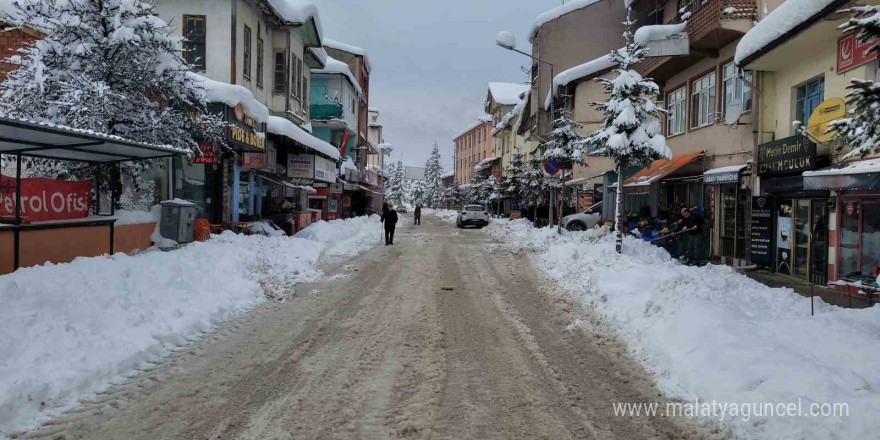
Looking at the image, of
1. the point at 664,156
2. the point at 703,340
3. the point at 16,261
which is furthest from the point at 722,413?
the point at 664,156

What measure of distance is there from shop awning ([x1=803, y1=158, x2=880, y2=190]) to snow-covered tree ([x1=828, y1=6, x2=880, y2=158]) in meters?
5.00

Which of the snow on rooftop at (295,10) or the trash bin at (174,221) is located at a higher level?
the snow on rooftop at (295,10)

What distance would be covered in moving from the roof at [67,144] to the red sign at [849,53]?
13.3 meters

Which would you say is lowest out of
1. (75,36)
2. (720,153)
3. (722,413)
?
(722,413)

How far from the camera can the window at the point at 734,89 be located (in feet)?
50.4

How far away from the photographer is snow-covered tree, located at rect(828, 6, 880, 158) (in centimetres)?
448

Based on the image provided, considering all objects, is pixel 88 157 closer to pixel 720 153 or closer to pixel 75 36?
pixel 75 36

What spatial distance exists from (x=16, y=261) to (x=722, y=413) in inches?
367

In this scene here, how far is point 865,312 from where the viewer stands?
22.8 feet

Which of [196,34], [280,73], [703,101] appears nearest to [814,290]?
[703,101]

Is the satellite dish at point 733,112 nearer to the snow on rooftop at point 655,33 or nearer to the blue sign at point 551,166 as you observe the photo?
the snow on rooftop at point 655,33

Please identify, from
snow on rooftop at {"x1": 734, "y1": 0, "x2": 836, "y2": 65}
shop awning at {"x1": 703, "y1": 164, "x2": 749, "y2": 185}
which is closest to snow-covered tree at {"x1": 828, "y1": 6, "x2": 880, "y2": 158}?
snow on rooftop at {"x1": 734, "y1": 0, "x2": 836, "y2": 65}

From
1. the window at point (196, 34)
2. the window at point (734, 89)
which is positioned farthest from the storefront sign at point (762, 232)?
the window at point (196, 34)

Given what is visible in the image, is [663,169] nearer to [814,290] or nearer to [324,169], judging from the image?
[814,290]
